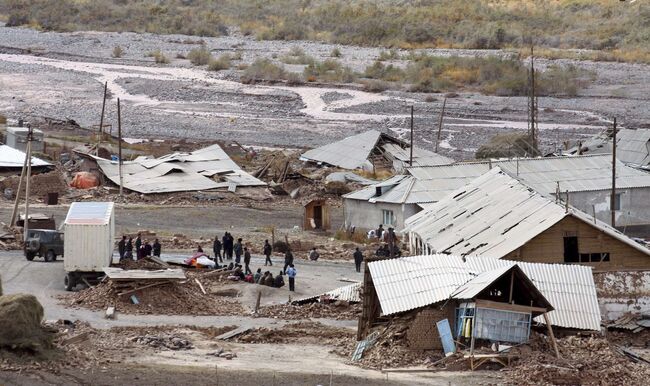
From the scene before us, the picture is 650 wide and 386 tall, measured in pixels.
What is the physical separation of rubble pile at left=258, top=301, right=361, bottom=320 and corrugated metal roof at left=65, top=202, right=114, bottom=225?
5.20 m

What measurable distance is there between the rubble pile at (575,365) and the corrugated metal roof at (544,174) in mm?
17625

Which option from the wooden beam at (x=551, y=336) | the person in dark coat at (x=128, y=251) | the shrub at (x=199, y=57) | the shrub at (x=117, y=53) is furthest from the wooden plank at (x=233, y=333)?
the shrub at (x=117, y=53)

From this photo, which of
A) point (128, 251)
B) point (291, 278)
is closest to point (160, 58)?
point (128, 251)

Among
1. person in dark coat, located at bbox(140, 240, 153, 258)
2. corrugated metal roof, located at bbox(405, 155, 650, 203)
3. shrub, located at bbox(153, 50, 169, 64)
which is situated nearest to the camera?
person in dark coat, located at bbox(140, 240, 153, 258)

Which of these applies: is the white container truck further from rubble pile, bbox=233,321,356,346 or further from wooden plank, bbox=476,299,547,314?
wooden plank, bbox=476,299,547,314

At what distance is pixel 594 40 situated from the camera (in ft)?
392

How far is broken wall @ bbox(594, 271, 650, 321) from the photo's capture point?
101ft

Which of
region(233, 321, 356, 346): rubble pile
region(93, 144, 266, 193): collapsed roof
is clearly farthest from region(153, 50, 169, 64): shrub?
region(233, 321, 356, 346): rubble pile

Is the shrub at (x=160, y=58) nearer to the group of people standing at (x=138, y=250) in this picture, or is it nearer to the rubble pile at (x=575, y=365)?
the group of people standing at (x=138, y=250)

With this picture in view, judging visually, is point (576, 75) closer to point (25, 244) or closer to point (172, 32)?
point (172, 32)

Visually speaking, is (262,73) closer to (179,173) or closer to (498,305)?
(179,173)

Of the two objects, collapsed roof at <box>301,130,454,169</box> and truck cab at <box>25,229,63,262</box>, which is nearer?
truck cab at <box>25,229,63,262</box>

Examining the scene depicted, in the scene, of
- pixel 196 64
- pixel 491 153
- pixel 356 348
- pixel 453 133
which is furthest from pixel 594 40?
pixel 356 348

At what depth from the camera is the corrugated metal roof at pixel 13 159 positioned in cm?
5559
